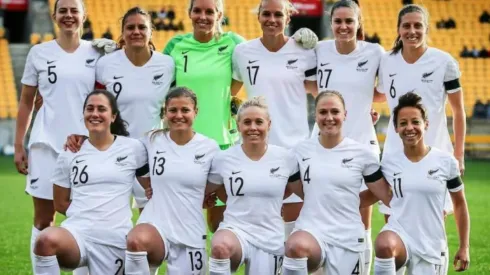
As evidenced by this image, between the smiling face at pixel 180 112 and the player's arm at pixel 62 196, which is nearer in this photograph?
the smiling face at pixel 180 112

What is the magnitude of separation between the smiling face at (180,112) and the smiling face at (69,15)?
0.88 metres

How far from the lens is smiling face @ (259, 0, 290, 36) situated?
19.6ft

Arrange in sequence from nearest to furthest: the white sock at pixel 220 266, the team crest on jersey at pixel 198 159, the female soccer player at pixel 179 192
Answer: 1. the white sock at pixel 220 266
2. the female soccer player at pixel 179 192
3. the team crest on jersey at pixel 198 159

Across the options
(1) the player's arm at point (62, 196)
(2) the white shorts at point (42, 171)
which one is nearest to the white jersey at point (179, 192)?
(1) the player's arm at point (62, 196)

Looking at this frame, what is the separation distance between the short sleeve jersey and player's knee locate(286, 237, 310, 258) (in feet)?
3.35

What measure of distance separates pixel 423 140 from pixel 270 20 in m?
1.16

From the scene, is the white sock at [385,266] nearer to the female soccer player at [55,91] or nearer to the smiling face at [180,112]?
the smiling face at [180,112]

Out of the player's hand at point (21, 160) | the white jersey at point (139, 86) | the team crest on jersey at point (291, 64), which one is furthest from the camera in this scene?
the player's hand at point (21, 160)

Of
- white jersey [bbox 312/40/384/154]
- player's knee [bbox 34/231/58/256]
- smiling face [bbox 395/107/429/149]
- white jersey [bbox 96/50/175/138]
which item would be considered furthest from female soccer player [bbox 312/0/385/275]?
player's knee [bbox 34/231/58/256]

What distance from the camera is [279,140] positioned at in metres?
6.06

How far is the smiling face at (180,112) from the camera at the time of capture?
553 cm

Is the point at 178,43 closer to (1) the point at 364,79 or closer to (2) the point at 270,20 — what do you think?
(2) the point at 270,20

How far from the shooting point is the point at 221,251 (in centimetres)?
520

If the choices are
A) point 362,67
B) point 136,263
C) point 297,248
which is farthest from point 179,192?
point 362,67
